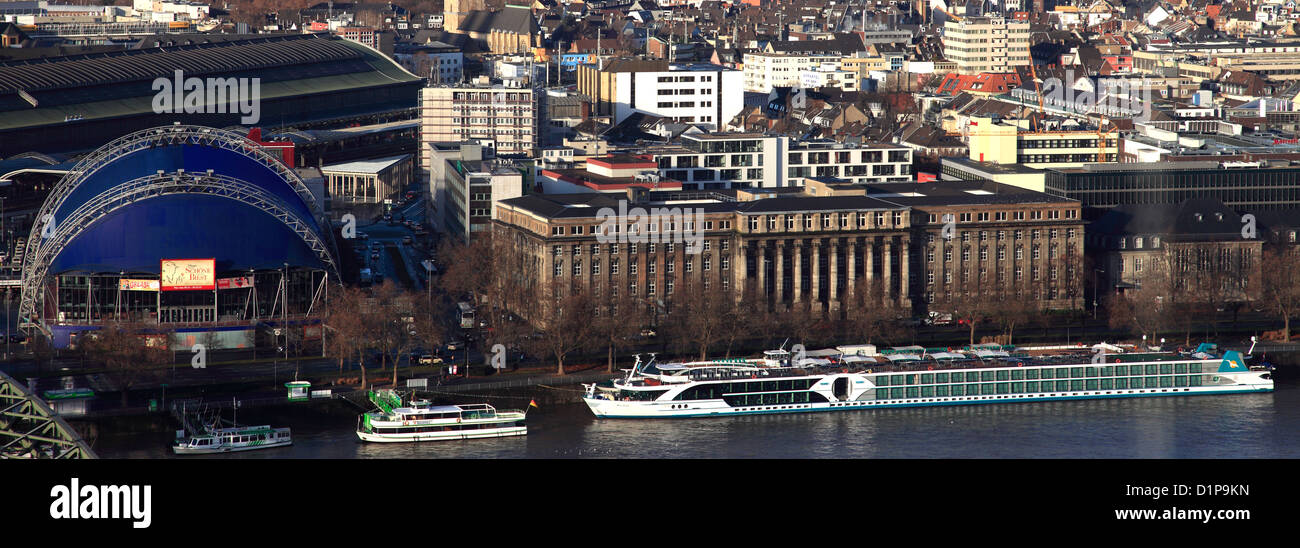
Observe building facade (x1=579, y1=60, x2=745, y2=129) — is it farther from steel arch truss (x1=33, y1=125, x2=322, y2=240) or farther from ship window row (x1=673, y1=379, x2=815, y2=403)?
ship window row (x1=673, y1=379, x2=815, y2=403)

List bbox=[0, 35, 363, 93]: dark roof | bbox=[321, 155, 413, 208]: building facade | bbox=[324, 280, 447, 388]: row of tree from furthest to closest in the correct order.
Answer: bbox=[0, 35, 363, 93]: dark roof
bbox=[321, 155, 413, 208]: building facade
bbox=[324, 280, 447, 388]: row of tree

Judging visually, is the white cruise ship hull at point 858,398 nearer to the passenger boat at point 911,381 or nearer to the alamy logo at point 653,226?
the passenger boat at point 911,381

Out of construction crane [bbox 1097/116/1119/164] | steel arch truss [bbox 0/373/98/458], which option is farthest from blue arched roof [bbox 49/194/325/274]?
construction crane [bbox 1097/116/1119/164]

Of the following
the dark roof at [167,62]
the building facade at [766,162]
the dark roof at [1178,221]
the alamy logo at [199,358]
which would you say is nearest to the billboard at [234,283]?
the alamy logo at [199,358]

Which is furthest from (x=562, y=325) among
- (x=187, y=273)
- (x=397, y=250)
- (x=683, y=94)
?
(x=683, y=94)
